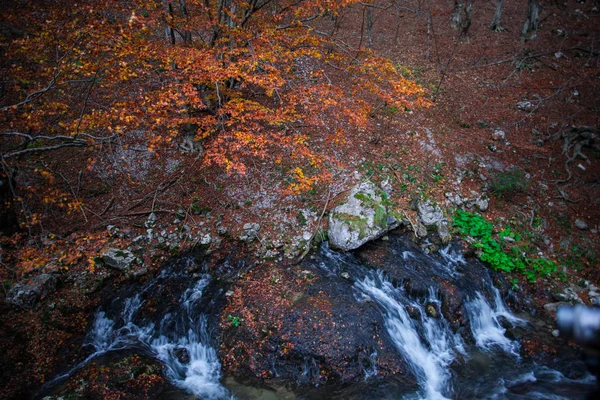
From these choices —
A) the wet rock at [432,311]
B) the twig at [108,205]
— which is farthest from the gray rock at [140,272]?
the wet rock at [432,311]

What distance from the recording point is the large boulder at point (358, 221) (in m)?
8.23

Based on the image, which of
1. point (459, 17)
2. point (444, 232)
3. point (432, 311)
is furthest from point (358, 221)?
point (459, 17)

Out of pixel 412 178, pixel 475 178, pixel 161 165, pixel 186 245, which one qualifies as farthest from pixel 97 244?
pixel 475 178

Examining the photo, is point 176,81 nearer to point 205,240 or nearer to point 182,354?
point 205,240

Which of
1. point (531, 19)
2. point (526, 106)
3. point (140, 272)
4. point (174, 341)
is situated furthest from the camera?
point (531, 19)

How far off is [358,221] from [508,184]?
5083 millimetres

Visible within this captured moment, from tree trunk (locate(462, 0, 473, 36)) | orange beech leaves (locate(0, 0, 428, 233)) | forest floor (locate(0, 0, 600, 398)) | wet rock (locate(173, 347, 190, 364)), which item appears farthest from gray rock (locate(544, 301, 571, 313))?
tree trunk (locate(462, 0, 473, 36))

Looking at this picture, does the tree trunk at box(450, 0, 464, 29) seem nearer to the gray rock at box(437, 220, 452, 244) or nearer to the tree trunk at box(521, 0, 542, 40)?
the tree trunk at box(521, 0, 542, 40)

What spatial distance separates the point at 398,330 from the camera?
674cm

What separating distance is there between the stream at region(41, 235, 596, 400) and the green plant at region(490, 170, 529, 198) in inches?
110

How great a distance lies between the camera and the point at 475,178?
9992mm

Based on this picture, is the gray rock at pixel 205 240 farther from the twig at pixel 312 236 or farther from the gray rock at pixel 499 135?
the gray rock at pixel 499 135

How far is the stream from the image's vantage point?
19.0 feet

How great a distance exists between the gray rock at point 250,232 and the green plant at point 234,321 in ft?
7.37
